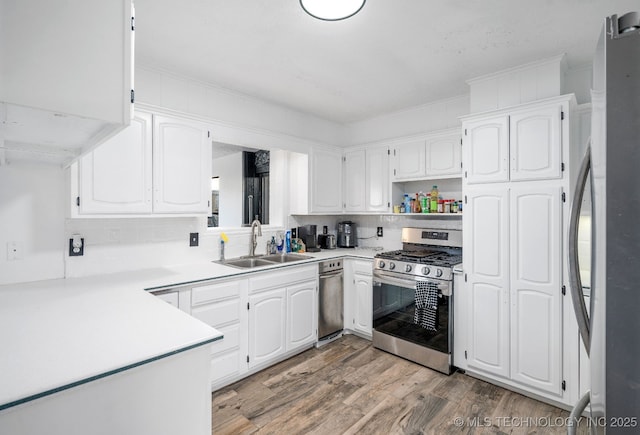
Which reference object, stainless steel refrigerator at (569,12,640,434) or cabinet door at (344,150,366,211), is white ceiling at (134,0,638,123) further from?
stainless steel refrigerator at (569,12,640,434)

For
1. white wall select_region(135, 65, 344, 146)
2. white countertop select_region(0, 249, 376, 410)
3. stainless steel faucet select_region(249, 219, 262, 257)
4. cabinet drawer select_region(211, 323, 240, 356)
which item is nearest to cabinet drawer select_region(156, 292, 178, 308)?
white countertop select_region(0, 249, 376, 410)

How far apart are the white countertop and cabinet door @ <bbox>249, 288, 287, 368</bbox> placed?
84 cm

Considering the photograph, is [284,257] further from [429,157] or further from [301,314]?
[429,157]

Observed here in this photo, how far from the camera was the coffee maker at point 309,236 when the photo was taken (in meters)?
3.76

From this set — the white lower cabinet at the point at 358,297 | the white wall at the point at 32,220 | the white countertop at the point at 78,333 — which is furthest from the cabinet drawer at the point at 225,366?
the white lower cabinet at the point at 358,297

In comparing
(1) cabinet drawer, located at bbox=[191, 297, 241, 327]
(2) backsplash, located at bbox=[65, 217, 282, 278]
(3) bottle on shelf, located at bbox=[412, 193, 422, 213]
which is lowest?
(1) cabinet drawer, located at bbox=[191, 297, 241, 327]

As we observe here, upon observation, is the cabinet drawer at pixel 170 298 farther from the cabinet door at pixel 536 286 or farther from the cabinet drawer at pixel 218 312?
the cabinet door at pixel 536 286

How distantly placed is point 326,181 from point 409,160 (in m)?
0.97

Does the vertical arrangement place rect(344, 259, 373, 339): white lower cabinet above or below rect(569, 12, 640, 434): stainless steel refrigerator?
below

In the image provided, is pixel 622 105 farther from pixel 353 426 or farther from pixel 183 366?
pixel 353 426

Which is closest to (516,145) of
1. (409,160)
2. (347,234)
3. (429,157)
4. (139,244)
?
(429,157)

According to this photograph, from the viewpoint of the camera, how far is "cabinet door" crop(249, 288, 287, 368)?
265cm

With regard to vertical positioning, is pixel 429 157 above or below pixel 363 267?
above

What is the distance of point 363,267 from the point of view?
3.40 metres
